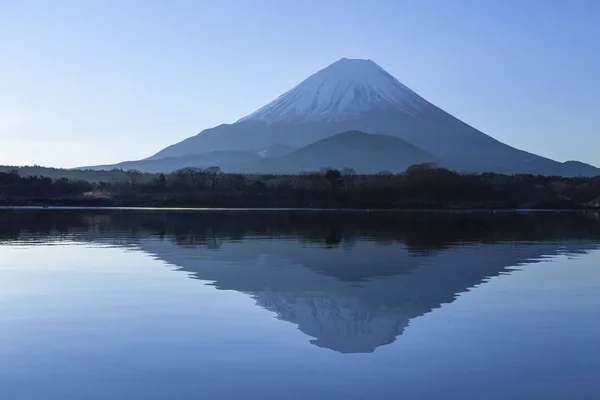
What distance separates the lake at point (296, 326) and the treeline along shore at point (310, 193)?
2180 inches

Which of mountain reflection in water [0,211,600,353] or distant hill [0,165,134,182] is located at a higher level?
distant hill [0,165,134,182]

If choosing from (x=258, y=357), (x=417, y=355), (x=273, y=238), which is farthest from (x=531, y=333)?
(x=273, y=238)

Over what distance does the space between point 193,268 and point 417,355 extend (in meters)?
9.82

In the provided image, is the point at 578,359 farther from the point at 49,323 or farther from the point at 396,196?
the point at 396,196

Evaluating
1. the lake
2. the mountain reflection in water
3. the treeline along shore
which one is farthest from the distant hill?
Answer: the lake

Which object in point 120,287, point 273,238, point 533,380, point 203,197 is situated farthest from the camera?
point 203,197

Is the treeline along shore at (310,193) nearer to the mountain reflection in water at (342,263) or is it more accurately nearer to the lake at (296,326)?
the mountain reflection in water at (342,263)

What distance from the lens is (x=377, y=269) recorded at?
18156mm

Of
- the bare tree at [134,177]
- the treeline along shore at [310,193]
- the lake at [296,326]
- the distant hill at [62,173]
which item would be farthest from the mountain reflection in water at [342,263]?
the distant hill at [62,173]

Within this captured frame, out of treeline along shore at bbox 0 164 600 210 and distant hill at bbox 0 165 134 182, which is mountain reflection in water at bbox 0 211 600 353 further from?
Answer: distant hill at bbox 0 165 134 182

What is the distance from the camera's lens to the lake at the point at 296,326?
7848 mm

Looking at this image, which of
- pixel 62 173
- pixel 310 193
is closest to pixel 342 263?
pixel 310 193

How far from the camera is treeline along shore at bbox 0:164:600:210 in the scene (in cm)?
7712

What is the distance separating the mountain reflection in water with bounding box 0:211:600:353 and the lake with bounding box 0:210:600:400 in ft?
0.26
